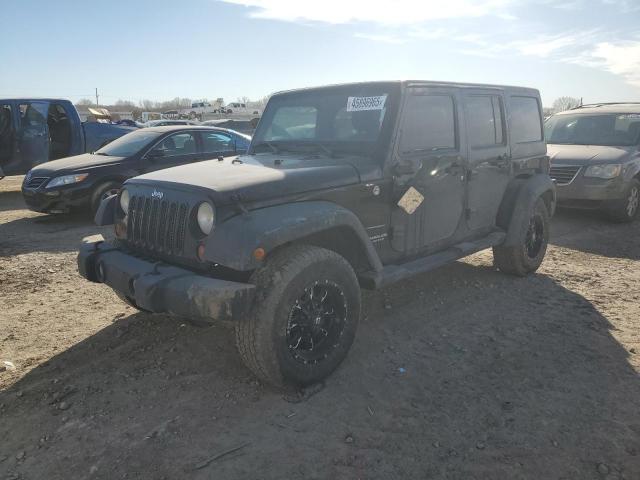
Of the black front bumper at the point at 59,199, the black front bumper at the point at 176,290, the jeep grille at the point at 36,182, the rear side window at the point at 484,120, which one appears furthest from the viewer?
the jeep grille at the point at 36,182

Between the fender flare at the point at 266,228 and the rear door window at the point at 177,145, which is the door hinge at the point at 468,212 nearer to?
the fender flare at the point at 266,228

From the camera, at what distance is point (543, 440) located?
8.86 feet

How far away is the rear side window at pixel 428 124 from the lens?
12.7ft

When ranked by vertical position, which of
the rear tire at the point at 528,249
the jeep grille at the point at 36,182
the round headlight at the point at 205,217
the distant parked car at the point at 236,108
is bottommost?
the rear tire at the point at 528,249

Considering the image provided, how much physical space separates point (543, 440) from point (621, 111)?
797cm

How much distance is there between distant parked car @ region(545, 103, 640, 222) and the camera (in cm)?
781

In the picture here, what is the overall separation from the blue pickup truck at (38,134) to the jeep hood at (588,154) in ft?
28.7

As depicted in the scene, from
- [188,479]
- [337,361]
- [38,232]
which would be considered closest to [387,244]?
[337,361]

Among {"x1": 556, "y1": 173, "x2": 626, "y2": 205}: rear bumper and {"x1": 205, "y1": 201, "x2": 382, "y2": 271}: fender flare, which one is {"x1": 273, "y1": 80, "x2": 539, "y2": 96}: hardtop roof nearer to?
{"x1": 205, "y1": 201, "x2": 382, "y2": 271}: fender flare

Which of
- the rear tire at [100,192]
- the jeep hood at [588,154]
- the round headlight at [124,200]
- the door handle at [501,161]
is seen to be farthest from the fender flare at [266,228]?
the jeep hood at [588,154]

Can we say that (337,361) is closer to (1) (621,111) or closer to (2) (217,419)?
(2) (217,419)

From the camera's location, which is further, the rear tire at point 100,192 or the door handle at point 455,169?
the rear tire at point 100,192

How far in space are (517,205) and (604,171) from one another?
12.1 ft

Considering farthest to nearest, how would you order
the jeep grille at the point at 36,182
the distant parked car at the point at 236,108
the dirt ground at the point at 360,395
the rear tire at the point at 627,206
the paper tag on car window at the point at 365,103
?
the distant parked car at the point at 236,108 → the rear tire at the point at 627,206 → the jeep grille at the point at 36,182 → the paper tag on car window at the point at 365,103 → the dirt ground at the point at 360,395
